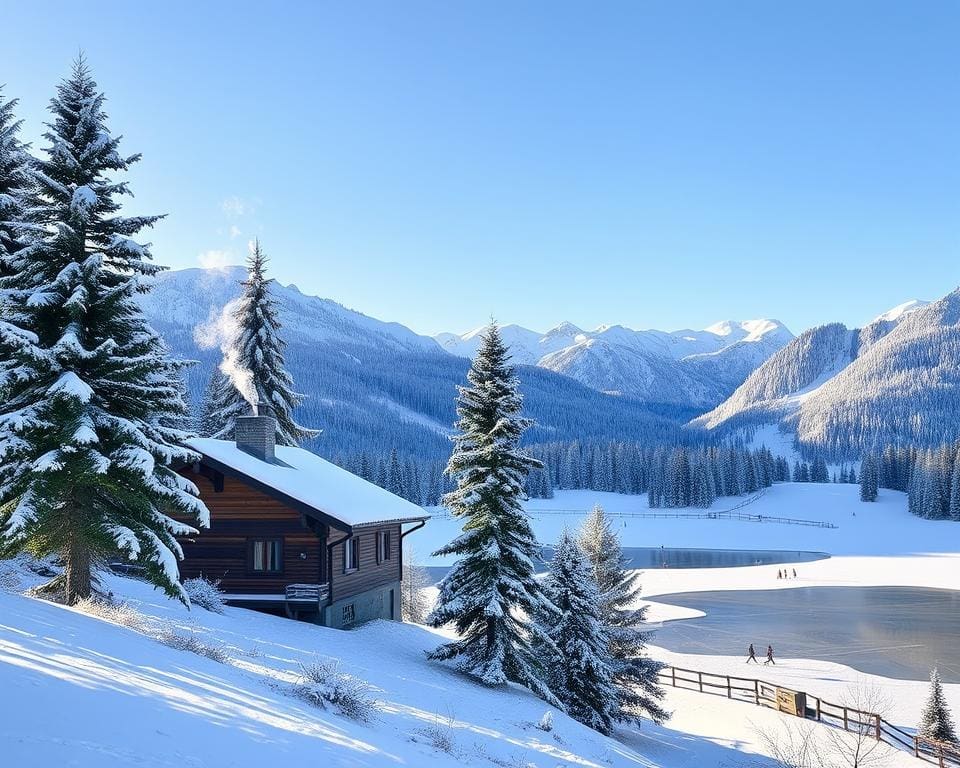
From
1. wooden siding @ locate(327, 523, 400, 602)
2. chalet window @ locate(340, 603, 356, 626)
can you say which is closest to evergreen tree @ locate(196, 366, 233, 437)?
wooden siding @ locate(327, 523, 400, 602)

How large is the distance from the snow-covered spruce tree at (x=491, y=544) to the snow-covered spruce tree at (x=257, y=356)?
15866mm

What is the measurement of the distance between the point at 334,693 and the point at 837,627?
45978 millimetres

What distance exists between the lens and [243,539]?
→ 965 inches

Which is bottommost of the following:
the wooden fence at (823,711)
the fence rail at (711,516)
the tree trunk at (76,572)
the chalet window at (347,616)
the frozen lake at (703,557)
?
the frozen lake at (703,557)

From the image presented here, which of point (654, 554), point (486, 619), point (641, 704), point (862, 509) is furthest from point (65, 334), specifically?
point (862, 509)

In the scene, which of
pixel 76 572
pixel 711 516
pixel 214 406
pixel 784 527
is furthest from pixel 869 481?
pixel 76 572

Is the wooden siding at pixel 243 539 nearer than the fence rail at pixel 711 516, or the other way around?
the wooden siding at pixel 243 539

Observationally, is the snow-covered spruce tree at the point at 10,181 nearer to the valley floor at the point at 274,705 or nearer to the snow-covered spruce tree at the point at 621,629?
the valley floor at the point at 274,705

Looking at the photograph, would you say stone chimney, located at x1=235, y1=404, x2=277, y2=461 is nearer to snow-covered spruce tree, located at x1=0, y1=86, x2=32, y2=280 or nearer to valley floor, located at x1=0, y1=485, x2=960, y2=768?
valley floor, located at x1=0, y1=485, x2=960, y2=768

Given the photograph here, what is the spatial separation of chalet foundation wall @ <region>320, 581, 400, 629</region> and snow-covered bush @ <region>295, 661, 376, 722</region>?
11.5 m

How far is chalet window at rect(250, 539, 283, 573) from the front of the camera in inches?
958

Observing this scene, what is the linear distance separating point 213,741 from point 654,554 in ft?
312

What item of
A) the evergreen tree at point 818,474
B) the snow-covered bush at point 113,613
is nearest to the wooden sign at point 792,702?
the snow-covered bush at point 113,613

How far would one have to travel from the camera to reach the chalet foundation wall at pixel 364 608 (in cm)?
2377
